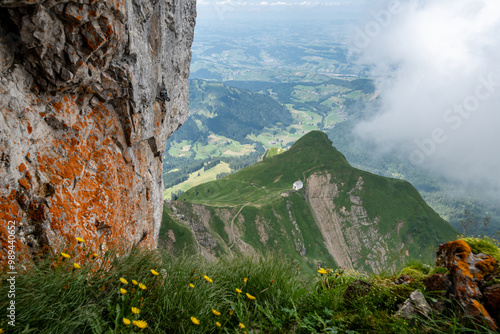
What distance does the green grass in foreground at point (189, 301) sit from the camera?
4.39 metres

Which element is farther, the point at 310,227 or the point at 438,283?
the point at 310,227

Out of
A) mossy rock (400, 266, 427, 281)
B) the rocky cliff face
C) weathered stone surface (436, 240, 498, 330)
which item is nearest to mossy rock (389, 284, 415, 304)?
mossy rock (400, 266, 427, 281)

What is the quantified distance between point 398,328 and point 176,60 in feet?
85.9

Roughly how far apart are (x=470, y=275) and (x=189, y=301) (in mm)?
5607

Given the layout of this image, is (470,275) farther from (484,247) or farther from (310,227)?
(310,227)

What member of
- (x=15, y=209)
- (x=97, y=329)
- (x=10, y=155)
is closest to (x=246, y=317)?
(x=97, y=329)

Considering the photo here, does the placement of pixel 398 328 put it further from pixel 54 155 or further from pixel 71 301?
pixel 54 155

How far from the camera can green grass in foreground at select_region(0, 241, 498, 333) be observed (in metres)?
4.39

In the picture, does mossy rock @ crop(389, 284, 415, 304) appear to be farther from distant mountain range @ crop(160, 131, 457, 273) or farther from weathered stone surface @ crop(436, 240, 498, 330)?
distant mountain range @ crop(160, 131, 457, 273)

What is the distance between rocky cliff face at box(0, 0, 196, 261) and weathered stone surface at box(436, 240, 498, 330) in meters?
8.07

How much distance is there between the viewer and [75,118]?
1209 centimetres

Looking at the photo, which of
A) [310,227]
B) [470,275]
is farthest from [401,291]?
[310,227]

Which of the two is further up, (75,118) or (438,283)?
(75,118)

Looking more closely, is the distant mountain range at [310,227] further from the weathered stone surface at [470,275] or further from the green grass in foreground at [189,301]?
the weathered stone surface at [470,275]
